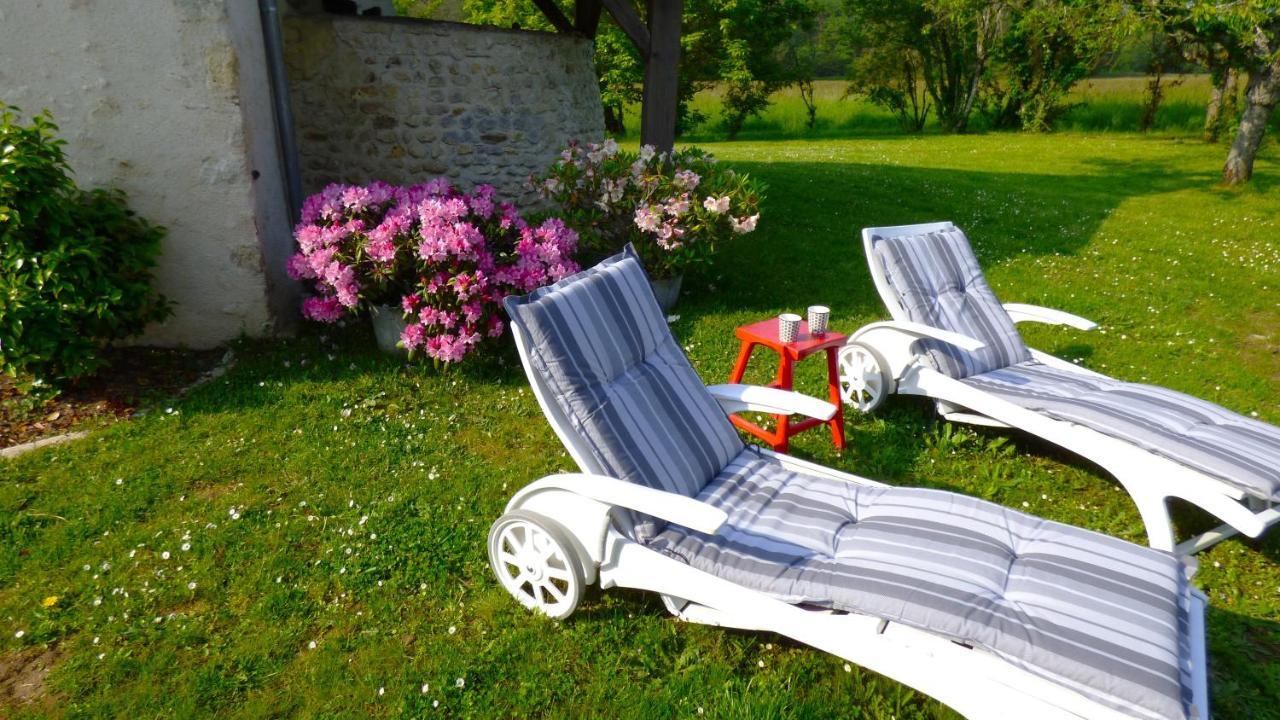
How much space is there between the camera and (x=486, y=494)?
3.68 m

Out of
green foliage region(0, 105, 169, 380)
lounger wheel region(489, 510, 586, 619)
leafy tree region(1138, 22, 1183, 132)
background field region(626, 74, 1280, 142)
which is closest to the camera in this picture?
lounger wheel region(489, 510, 586, 619)

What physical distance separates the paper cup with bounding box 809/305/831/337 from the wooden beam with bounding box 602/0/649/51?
4.21 meters

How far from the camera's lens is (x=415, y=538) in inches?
132

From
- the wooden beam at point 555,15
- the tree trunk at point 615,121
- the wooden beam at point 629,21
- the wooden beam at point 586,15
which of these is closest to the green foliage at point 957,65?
the tree trunk at point 615,121

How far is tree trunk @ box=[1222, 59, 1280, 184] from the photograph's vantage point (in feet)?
38.0

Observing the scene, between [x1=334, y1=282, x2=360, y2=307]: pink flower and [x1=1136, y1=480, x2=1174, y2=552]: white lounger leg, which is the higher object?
[x1=334, y1=282, x2=360, y2=307]: pink flower

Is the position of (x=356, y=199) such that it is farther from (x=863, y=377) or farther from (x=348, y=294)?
(x=863, y=377)

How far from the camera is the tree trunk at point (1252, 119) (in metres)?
11.6

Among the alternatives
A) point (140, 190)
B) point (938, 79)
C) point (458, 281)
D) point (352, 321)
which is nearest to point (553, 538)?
point (458, 281)

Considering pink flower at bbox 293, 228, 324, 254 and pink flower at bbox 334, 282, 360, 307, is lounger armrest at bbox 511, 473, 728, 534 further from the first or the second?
pink flower at bbox 293, 228, 324, 254

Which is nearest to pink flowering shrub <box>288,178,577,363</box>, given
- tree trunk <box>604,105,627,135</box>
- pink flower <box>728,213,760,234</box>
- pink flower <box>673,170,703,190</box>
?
pink flower <box>673,170,703,190</box>

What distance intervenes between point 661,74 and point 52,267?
17.9 ft

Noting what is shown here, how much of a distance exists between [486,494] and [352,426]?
3.83ft

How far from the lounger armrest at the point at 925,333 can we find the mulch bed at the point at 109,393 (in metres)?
4.27
